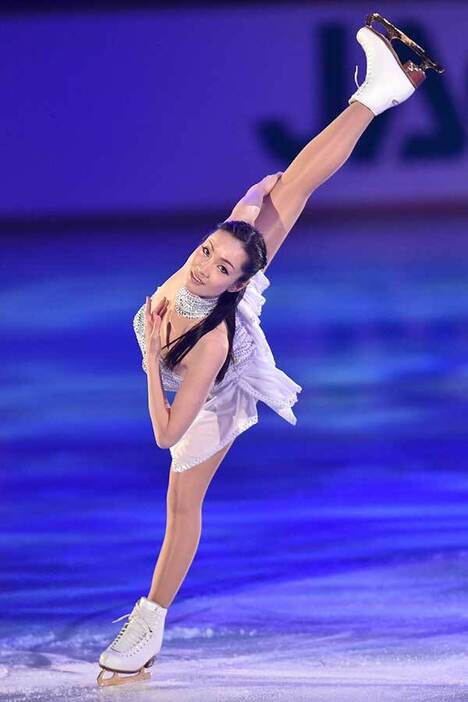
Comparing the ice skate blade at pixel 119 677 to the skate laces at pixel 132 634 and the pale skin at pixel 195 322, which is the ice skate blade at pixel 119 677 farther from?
the pale skin at pixel 195 322

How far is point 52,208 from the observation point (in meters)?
7.34

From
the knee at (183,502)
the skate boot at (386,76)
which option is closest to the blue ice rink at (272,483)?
the knee at (183,502)

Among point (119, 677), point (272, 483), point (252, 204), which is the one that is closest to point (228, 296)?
point (252, 204)

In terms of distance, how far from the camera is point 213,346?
9.62ft

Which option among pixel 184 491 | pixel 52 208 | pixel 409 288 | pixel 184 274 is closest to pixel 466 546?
pixel 184 491

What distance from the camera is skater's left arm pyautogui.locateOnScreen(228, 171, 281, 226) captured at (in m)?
3.25

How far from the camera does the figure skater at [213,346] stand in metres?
2.91

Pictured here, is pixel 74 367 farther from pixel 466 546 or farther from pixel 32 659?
pixel 32 659

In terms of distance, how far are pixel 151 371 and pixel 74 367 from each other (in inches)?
109

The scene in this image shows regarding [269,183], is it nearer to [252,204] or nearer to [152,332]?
[252,204]

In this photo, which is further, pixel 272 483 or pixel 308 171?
pixel 272 483

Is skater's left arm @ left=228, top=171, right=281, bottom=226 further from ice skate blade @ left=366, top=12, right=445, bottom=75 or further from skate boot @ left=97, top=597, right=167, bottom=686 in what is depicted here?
skate boot @ left=97, top=597, right=167, bottom=686

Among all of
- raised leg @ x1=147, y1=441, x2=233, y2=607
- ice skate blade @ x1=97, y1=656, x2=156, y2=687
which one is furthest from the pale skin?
ice skate blade @ x1=97, y1=656, x2=156, y2=687

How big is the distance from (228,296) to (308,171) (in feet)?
1.74
